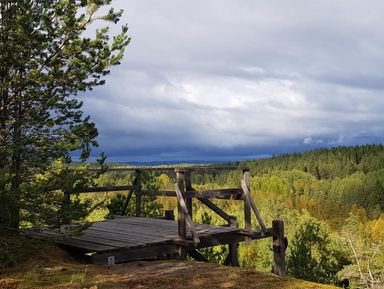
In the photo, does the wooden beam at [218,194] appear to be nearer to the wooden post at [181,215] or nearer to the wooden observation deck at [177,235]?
the wooden observation deck at [177,235]

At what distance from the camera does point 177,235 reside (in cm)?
A: 1166

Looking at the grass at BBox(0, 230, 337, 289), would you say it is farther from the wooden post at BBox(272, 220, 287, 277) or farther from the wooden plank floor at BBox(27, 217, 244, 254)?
the wooden post at BBox(272, 220, 287, 277)

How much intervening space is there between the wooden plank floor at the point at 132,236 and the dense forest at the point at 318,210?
2.86ft

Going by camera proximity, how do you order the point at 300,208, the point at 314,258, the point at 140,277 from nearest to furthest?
1. the point at 140,277
2. the point at 314,258
3. the point at 300,208

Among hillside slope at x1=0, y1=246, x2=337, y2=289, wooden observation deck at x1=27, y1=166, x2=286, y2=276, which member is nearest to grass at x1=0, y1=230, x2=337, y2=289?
hillside slope at x1=0, y1=246, x2=337, y2=289

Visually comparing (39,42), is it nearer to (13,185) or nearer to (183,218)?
(13,185)

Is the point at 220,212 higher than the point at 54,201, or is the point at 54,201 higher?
the point at 54,201

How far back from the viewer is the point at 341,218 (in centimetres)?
10906

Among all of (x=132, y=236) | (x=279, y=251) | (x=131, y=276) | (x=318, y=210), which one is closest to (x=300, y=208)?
(x=318, y=210)

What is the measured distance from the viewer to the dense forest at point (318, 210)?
23.1 metres

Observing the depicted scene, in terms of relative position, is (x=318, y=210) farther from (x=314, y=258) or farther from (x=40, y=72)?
(x=40, y=72)

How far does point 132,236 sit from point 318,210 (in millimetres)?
113024

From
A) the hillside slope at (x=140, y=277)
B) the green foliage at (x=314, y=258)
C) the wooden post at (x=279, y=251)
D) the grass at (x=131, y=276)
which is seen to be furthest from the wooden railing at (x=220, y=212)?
the green foliage at (x=314, y=258)

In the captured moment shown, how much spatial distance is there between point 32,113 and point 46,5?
279 cm
